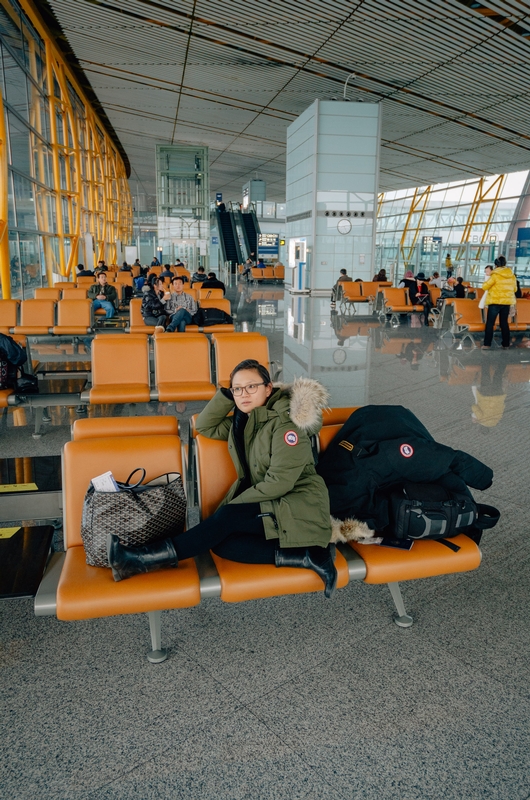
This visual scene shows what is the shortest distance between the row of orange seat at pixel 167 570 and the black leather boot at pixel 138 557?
1.4 inches

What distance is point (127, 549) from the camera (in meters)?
2.33

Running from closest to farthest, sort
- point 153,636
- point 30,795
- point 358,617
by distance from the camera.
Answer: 1. point 30,795
2. point 153,636
3. point 358,617

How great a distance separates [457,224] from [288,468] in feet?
115

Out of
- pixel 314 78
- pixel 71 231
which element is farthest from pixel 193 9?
pixel 71 231

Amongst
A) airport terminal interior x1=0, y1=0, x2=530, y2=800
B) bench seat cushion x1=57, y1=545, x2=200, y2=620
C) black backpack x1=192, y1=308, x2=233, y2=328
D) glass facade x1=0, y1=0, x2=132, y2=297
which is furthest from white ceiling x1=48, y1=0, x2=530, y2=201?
bench seat cushion x1=57, y1=545, x2=200, y2=620

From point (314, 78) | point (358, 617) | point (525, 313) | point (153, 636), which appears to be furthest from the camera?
point (314, 78)

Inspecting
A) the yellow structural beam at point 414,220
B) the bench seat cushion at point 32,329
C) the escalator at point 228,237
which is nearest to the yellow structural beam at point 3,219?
the bench seat cushion at point 32,329

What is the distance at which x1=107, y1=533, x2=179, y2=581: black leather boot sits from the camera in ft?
7.54

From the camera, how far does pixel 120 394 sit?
5.05 m

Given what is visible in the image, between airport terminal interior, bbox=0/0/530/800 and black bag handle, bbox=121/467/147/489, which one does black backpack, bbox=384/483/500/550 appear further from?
black bag handle, bbox=121/467/147/489

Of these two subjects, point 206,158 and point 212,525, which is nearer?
point 212,525

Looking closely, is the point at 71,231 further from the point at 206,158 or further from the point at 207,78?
the point at 206,158

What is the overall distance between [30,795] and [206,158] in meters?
31.8

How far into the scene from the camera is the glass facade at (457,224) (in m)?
29.3
